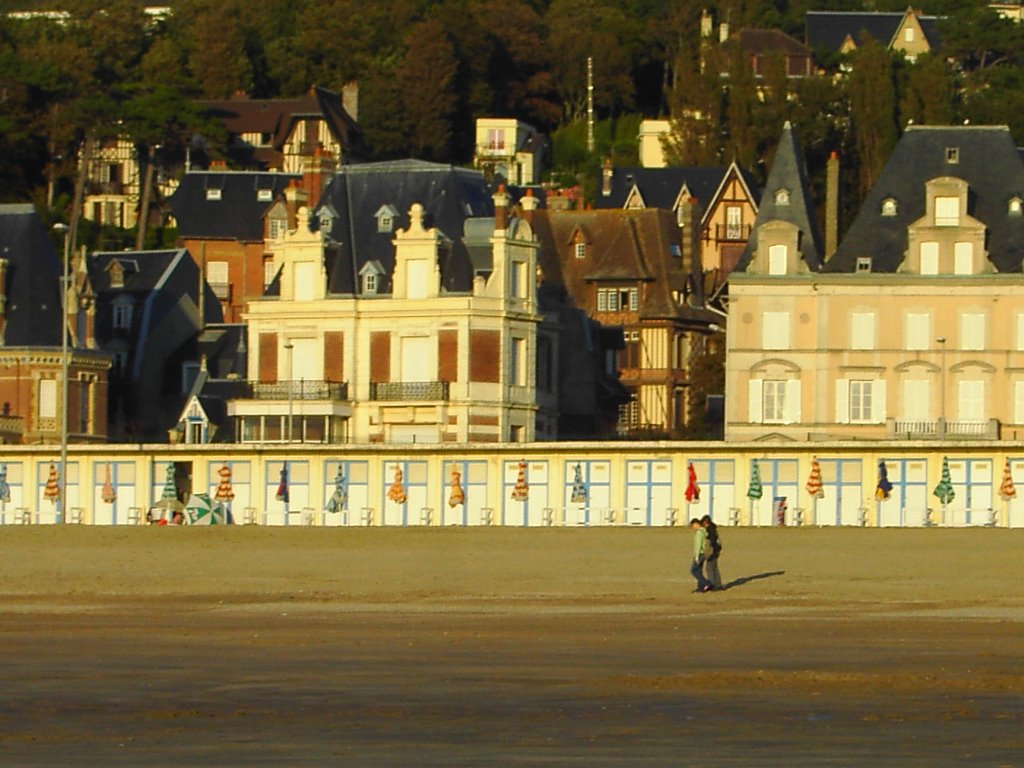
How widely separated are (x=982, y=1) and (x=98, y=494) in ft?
313

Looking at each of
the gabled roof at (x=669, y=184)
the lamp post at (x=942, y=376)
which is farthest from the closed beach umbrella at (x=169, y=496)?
the gabled roof at (x=669, y=184)

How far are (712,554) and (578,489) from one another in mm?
22544

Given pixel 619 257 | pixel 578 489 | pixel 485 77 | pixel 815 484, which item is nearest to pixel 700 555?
pixel 815 484

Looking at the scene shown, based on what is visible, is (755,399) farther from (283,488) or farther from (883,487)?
(283,488)

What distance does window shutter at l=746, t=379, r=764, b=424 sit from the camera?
8212 centimetres

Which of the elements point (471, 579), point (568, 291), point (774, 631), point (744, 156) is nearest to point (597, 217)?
point (568, 291)

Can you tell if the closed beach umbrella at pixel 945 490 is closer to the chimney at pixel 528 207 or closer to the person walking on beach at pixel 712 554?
the person walking on beach at pixel 712 554

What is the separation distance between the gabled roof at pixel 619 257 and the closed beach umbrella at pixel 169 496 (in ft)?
75.5

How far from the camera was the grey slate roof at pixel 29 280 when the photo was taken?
284ft

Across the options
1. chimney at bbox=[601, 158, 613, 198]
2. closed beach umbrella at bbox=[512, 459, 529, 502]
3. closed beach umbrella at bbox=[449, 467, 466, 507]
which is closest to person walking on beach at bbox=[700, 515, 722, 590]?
closed beach umbrella at bbox=[512, 459, 529, 502]

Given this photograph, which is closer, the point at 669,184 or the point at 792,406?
the point at 792,406

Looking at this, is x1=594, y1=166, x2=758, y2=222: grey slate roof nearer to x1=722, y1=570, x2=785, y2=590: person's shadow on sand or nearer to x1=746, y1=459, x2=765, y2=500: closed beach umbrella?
x1=746, y1=459, x2=765, y2=500: closed beach umbrella

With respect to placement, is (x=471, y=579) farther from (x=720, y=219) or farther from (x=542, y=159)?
(x=542, y=159)

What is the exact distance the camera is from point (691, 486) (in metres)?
72.3
